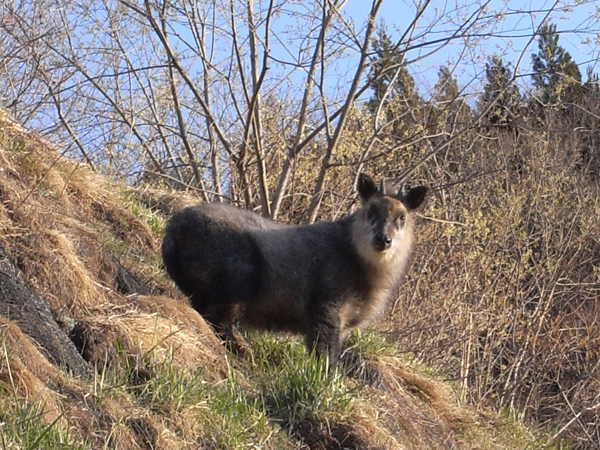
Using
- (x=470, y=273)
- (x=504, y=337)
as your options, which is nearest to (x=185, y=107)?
(x=470, y=273)

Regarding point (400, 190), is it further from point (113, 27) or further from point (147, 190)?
point (113, 27)

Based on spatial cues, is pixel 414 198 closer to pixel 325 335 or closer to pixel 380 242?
pixel 380 242

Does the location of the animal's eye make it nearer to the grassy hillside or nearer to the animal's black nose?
the animal's black nose

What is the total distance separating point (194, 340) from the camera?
7.32 metres

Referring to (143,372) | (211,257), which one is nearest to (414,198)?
(211,257)

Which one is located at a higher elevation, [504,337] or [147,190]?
[147,190]

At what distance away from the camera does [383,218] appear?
8.34 m

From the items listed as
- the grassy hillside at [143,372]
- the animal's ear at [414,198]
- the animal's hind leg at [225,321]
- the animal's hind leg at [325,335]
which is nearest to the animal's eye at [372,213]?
the animal's ear at [414,198]

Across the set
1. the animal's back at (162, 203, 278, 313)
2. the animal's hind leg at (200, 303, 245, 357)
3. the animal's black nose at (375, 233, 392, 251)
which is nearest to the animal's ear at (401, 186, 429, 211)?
the animal's black nose at (375, 233, 392, 251)

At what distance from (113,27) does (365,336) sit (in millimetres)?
5725

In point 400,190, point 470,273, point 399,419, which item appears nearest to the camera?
point 399,419

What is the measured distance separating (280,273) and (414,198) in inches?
57.0

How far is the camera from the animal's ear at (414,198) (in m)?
8.57

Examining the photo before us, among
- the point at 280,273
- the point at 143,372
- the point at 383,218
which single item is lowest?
the point at 143,372
